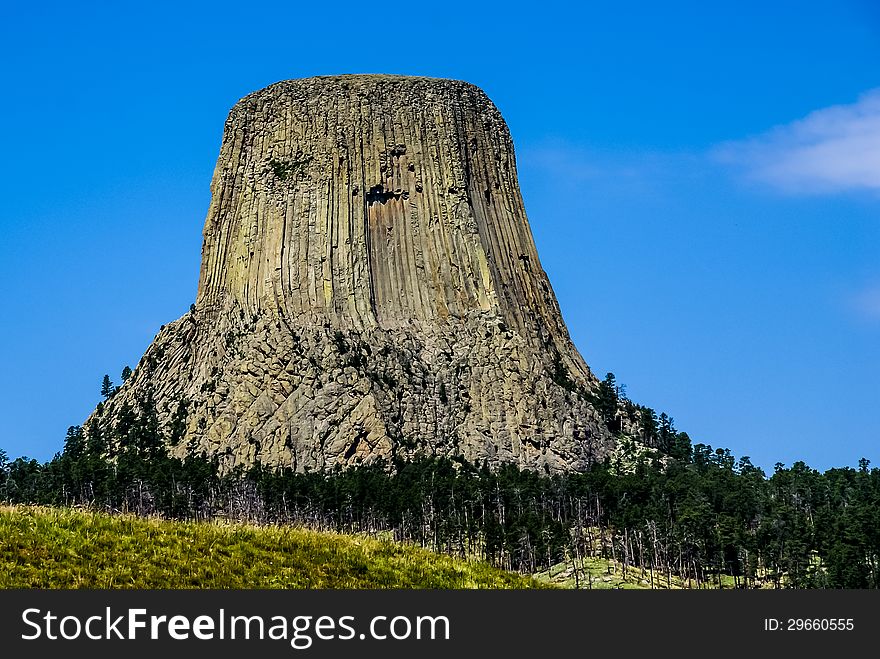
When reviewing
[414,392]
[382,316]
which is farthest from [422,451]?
[382,316]

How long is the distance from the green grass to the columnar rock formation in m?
101

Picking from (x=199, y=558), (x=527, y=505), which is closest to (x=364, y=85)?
(x=527, y=505)

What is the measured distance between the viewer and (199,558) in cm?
5041

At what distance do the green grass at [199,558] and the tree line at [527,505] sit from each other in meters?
63.3

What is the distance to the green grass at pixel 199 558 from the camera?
47531mm

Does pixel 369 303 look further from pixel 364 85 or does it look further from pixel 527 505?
pixel 527 505

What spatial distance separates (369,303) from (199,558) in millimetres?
122409

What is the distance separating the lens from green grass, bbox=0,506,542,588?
47.5 metres

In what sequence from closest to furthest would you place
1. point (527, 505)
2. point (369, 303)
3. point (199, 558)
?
point (199, 558) → point (527, 505) → point (369, 303)

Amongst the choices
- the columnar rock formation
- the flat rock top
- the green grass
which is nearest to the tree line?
the columnar rock formation

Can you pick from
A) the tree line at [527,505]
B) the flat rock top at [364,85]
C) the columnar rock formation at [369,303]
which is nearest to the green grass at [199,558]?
the tree line at [527,505]

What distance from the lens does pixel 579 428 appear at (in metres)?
165

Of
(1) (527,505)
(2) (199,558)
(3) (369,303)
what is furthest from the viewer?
(3) (369,303)

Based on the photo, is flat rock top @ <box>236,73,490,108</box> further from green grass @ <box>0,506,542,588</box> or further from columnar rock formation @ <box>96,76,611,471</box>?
green grass @ <box>0,506,542,588</box>
